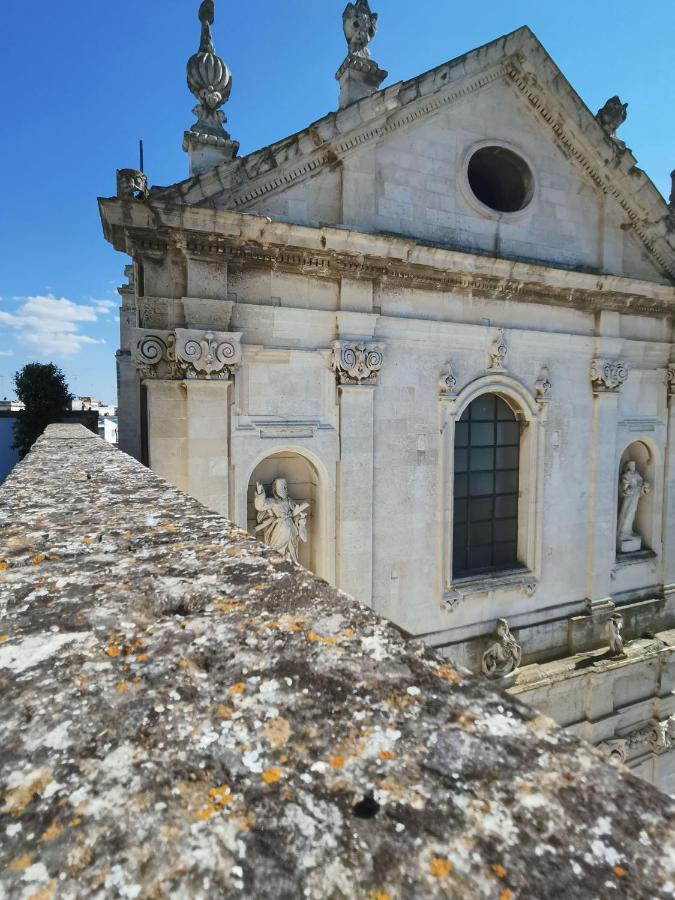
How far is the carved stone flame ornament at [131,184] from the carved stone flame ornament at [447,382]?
550 centimetres

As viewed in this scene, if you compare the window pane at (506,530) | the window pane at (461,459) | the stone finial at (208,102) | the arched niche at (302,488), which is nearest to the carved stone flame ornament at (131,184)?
the stone finial at (208,102)

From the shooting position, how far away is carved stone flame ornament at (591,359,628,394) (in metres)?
10.5

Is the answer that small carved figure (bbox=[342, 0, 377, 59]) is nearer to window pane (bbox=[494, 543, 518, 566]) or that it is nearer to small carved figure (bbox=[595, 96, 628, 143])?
small carved figure (bbox=[595, 96, 628, 143])

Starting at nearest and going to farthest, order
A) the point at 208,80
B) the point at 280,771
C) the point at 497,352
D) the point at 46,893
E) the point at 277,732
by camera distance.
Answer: the point at 46,893
the point at 280,771
the point at 277,732
the point at 208,80
the point at 497,352

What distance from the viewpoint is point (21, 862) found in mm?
755

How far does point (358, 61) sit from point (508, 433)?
724cm

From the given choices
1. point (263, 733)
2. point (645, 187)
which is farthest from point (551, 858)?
point (645, 187)

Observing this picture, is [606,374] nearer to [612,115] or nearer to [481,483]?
[481,483]

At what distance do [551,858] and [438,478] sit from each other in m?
8.38

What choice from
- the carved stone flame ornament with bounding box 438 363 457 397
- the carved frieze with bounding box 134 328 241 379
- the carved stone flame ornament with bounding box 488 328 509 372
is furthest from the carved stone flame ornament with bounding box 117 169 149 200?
the carved stone flame ornament with bounding box 488 328 509 372

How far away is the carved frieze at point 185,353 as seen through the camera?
23.4ft

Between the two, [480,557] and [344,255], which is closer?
[344,255]

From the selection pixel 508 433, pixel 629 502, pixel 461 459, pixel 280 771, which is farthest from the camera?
pixel 629 502

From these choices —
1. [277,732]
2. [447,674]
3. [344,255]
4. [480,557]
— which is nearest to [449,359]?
[344,255]
